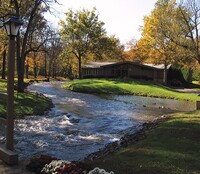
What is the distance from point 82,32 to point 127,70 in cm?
1094

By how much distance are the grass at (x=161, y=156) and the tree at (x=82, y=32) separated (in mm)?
50477

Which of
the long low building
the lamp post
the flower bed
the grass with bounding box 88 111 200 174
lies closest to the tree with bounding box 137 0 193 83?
the long low building

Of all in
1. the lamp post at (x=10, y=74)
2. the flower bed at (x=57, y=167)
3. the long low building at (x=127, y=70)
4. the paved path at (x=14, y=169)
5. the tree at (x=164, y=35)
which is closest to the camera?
the flower bed at (x=57, y=167)

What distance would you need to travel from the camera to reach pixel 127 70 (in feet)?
191

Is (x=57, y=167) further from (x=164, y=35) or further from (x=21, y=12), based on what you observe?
(x=164, y=35)

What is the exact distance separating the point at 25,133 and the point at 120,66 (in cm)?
4622

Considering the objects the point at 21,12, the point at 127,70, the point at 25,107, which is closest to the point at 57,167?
the point at 25,107

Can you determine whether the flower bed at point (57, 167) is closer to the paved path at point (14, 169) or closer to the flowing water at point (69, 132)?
the paved path at point (14, 169)

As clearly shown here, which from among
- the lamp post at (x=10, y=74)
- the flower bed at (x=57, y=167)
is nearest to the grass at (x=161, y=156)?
the flower bed at (x=57, y=167)

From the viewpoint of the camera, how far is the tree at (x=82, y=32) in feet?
199

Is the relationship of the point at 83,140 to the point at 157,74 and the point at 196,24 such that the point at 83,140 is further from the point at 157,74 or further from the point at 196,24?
the point at 157,74

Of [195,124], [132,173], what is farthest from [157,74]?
[132,173]

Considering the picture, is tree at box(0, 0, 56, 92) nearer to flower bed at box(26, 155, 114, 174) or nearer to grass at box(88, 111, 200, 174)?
grass at box(88, 111, 200, 174)

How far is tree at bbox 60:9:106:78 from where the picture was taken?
60781 millimetres
